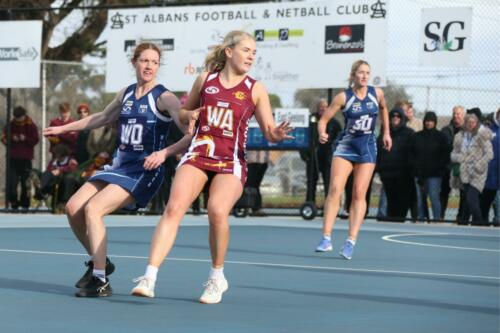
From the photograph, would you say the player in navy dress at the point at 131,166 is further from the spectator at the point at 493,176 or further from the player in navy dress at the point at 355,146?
the spectator at the point at 493,176

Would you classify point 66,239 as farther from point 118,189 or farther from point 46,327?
point 46,327

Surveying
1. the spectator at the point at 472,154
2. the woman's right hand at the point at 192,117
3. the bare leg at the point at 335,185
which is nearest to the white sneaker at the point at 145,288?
the woman's right hand at the point at 192,117

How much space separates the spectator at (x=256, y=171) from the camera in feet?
68.3

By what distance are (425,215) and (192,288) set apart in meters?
11.7

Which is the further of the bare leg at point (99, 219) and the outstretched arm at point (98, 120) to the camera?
the outstretched arm at point (98, 120)

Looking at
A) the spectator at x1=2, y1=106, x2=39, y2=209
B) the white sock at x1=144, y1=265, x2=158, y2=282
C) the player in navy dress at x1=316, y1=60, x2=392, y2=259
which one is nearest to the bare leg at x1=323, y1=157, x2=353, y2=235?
the player in navy dress at x1=316, y1=60, x2=392, y2=259

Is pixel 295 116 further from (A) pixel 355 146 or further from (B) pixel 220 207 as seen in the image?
(B) pixel 220 207

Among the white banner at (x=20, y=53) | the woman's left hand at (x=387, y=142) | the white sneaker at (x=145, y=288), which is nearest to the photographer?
the white sneaker at (x=145, y=288)

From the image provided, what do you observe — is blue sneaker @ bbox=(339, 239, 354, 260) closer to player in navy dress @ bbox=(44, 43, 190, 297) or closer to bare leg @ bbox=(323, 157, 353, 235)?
bare leg @ bbox=(323, 157, 353, 235)

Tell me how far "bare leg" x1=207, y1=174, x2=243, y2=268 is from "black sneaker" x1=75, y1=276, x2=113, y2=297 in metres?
0.75

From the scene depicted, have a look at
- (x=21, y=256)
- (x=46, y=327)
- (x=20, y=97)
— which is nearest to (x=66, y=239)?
(x=21, y=256)

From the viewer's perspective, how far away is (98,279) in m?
8.41

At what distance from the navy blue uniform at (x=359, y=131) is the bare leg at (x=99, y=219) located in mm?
4903

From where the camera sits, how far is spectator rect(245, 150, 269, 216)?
2083cm
